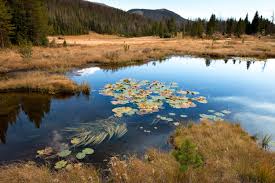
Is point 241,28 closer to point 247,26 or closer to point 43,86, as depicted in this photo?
point 247,26

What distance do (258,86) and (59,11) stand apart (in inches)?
4151

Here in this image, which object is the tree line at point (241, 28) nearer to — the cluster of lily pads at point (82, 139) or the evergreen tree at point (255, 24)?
the evergreen tree at point (255, 24)

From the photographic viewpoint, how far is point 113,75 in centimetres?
2247

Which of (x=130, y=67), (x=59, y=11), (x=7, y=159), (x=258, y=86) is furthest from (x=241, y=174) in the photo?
(x=59, y=11)

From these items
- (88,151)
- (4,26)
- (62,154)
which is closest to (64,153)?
(62,154)

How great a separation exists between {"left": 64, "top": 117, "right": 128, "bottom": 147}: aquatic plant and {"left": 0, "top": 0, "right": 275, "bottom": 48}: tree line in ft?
70.5

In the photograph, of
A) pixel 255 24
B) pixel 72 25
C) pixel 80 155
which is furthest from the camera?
pixel 72 25

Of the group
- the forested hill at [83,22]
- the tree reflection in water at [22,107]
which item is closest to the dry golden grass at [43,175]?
the tree reflection in water at [22,107]

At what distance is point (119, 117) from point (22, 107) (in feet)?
18.3

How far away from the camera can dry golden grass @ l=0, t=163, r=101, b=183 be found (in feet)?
20.2

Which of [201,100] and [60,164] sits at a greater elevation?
[201,100]

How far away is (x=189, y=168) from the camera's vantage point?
19.7ft

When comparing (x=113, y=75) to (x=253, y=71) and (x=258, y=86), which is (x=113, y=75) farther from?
(x=253, y=71)

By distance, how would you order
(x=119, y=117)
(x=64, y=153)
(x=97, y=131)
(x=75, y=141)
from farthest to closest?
(x=119, y=117) < (x=97, y=131) < (x=75, y=141) < (x=64, y=153)
